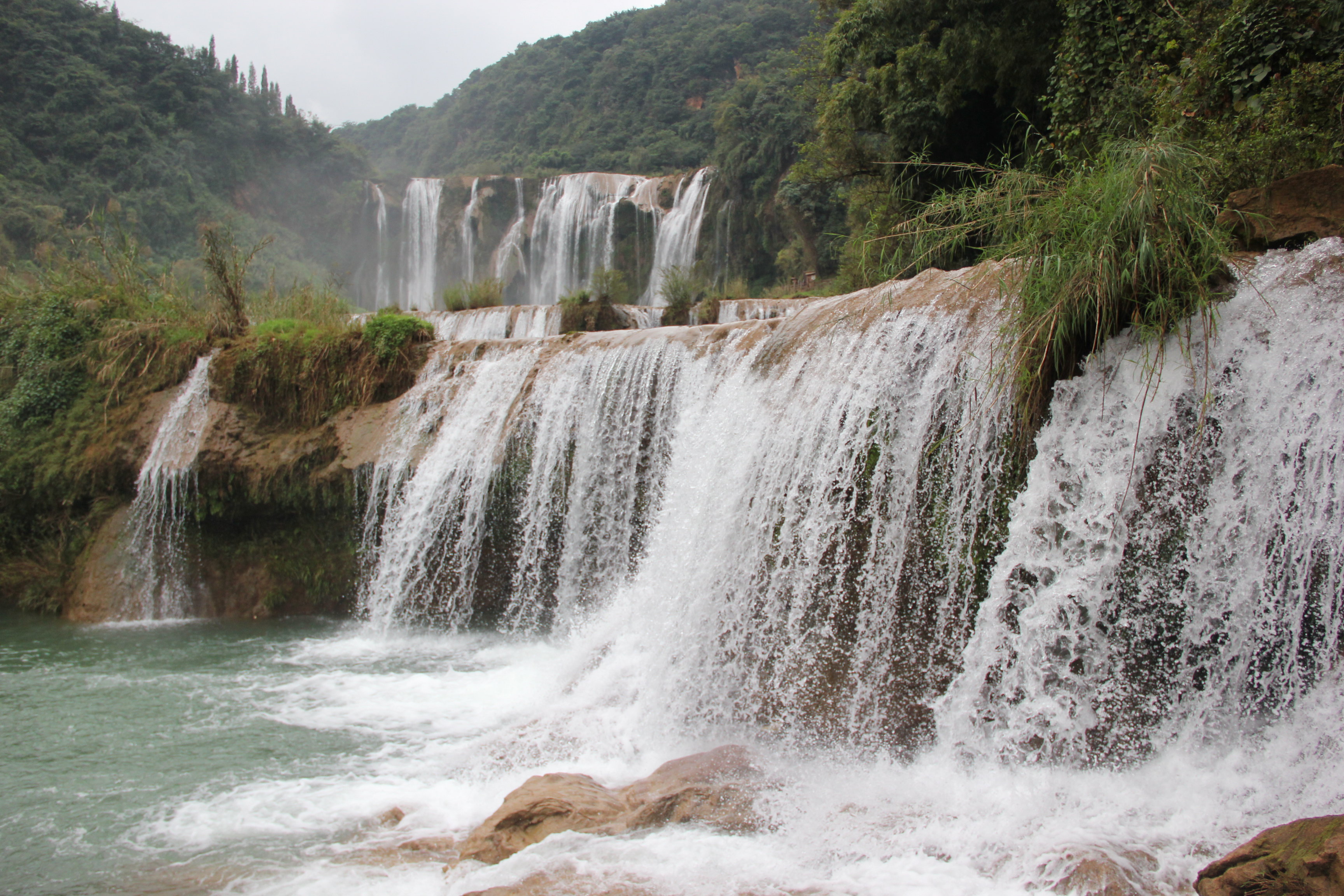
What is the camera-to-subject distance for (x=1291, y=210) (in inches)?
148

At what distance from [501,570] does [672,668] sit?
117 inches

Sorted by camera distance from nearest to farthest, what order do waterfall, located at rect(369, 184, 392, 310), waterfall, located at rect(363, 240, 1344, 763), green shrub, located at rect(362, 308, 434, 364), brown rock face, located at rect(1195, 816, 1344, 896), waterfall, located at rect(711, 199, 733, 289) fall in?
brown rock face, located at rect(1195, 816, 1344, 896)
waterfall, located at rect(363, 240, 1344, 763)
green shrub, located at rect(362, 308, 434, 364)
waterfall, located at rect(711, 199, 733, 289)
waterfall, located at rect(369, 184, 392, 310)

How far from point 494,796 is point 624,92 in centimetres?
3971

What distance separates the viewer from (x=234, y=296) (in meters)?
9.02

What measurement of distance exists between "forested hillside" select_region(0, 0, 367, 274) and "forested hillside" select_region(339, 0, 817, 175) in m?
7.90

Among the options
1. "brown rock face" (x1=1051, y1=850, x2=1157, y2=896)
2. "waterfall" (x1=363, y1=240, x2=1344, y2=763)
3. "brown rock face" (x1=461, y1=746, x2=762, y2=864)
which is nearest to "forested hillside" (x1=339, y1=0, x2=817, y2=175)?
"waterfall" (x1=363, y1=240, x2=1344, y2=763)

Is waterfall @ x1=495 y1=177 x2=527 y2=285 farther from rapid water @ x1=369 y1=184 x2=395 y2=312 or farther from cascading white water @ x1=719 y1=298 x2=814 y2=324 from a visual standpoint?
cascading white water @ x1=719 y1=298 x2=814 y2=324

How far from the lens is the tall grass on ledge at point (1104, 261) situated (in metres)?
3.48

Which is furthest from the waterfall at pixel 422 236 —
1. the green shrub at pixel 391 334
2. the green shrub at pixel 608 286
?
the green shrub at pixel 391 334

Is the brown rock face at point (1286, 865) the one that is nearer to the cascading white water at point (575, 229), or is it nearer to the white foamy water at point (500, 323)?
the white foamy water at point (500, 323)

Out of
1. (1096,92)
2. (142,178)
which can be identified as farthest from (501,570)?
(142,178)

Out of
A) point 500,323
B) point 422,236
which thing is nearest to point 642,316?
point 500,323

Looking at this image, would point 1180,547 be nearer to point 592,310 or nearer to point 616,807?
point 616,807

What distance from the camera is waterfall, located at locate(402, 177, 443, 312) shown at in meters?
27.2
